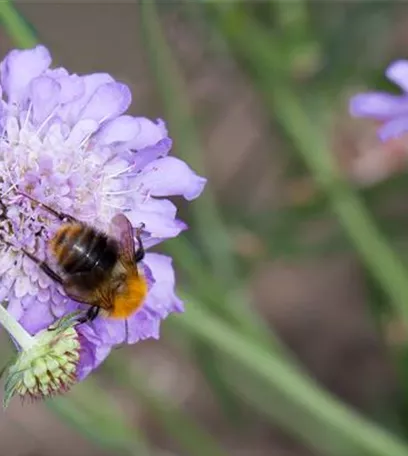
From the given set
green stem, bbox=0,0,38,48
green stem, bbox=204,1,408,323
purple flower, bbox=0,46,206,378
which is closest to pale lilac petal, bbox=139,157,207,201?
purple flower, bbox=0,46,206,378

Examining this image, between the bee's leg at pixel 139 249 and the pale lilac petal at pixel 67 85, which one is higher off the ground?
the pale lilac petal at pixel 67 85

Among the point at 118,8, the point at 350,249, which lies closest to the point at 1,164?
the point at 350,249

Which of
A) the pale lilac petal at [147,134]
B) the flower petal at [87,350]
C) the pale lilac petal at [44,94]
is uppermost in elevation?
the pale lilac petal at [147,134]

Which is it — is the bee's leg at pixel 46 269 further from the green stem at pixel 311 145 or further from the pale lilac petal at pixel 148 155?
the green stem at pixel 311 145

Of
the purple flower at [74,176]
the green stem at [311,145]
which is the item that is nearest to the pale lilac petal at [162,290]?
the purple flower at [74,176]

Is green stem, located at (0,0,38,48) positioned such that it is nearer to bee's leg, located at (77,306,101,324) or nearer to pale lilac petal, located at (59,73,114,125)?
pale lilac petal, located at (59,73,114,125)

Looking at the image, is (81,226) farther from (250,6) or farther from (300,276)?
(300,276)

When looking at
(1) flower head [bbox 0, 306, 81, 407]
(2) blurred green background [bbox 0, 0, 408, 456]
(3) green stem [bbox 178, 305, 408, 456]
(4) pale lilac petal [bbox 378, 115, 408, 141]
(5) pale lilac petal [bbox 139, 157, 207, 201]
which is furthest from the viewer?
(2) blurred green background [bbox 0, 0, 408, 456]

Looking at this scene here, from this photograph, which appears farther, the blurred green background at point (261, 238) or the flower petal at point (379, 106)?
the blurred green background at point (261, 238)
